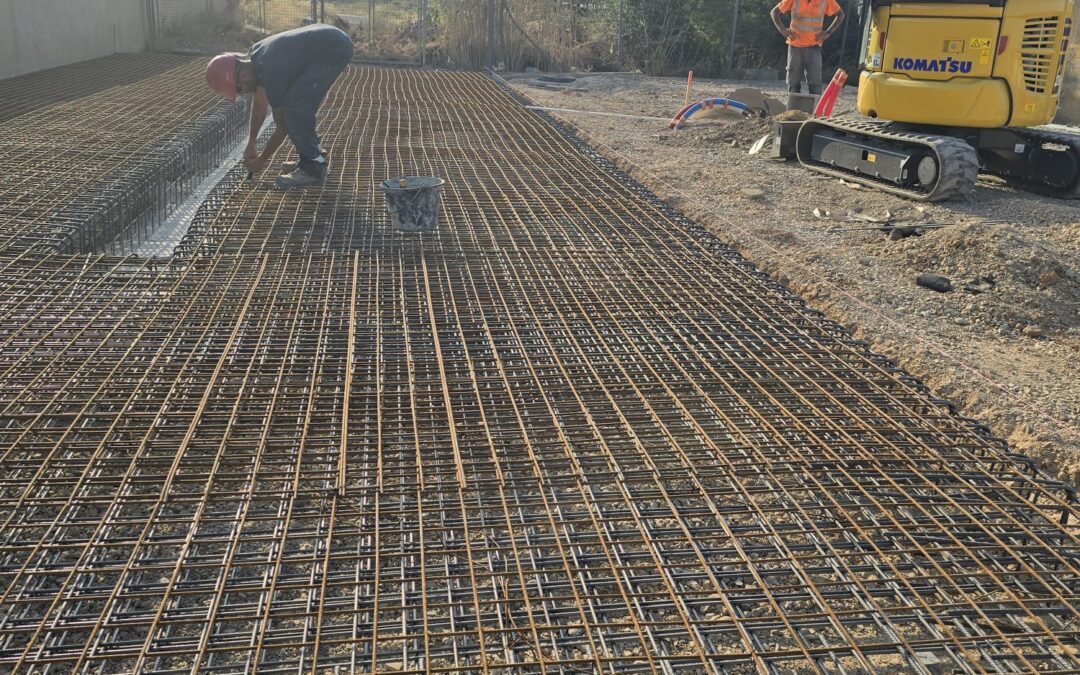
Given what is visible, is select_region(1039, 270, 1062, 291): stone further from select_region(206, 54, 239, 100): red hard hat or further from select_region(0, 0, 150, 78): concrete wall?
select_region(0, 0, 150, 78): concrete wall

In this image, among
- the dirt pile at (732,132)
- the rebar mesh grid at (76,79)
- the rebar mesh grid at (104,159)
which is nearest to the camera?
the rebar mesh grid at (104,159)

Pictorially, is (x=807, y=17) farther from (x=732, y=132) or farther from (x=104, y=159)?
(x=104, y=159)

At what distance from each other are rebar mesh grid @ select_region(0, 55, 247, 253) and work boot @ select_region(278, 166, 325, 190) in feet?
2.98

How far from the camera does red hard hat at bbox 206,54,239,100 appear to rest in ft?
19.4

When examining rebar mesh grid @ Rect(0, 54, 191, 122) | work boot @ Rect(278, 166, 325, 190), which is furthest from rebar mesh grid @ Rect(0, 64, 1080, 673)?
rebar mesh grid @ Rect(0, 54, 191, 122)

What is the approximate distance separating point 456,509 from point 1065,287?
174 inches

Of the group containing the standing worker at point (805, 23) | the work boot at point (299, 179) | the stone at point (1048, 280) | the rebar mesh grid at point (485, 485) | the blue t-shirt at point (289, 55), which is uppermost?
the standing worker at point (805, 23)

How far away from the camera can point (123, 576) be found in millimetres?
2354

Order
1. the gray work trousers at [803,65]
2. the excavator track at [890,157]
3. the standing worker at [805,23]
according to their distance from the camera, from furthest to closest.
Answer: the gray work trousers at [803,65] < the standing worker at [805,23] < the excavator track at [890,157]

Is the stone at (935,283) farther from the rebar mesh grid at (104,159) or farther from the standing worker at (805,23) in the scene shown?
the standing worker at (805,23)

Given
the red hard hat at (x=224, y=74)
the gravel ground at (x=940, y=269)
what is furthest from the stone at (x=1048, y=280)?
the red hard hat at (x=224, y=74)

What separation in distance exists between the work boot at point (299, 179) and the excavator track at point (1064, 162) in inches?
231

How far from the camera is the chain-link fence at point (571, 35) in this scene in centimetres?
1708

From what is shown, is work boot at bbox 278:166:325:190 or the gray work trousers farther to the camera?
the gray work trousers
